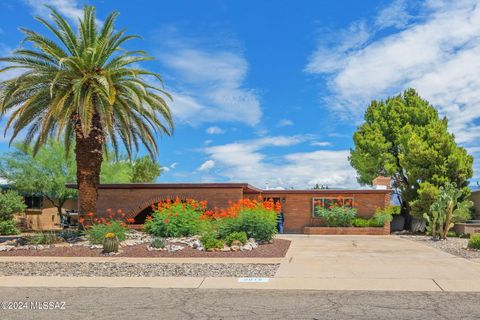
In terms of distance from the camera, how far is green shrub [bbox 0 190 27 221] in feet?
90.2

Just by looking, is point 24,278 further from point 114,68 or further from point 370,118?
point 370,118

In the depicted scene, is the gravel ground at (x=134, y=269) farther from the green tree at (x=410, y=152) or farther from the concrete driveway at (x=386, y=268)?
the green tree at (x=410, y=152)

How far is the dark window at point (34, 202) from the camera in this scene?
1502 inches

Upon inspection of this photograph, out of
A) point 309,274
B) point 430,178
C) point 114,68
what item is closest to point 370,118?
point 430,178

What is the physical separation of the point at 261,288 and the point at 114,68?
45.6ft

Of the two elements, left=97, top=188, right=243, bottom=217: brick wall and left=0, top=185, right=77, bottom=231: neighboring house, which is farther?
left=0, top=185, right=77, bottom=231: neighboring house

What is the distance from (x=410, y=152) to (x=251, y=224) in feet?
50.5

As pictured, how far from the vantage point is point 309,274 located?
1159 centimetres

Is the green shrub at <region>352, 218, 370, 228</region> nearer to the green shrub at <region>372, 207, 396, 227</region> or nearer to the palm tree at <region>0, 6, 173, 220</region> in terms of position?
the green shrub at <region>372, 207, 396, 227</region>

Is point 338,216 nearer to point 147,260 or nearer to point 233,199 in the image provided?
point 233,199

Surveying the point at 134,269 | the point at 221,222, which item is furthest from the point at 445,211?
the point at 134,269

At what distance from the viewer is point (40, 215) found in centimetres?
3303

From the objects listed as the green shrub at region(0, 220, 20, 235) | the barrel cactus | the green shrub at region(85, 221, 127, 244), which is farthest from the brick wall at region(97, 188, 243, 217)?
the barrel cactus

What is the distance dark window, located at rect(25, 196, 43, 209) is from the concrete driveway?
27.1 metres
